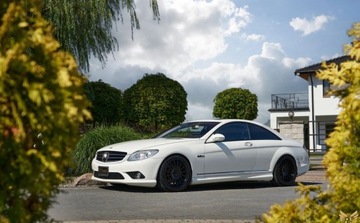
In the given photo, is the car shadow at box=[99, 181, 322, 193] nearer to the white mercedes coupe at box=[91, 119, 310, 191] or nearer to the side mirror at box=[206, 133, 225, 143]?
the white mercedes coupe at box=[91, 119, 310, 191]

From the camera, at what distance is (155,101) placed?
1104 inches

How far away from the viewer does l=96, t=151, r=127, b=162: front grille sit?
11547 mm

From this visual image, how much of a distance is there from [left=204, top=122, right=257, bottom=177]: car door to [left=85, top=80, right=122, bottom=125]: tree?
1696 cm

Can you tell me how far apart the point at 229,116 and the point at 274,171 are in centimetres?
3109

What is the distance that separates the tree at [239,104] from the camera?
43625mm

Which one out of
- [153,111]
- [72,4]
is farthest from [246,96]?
[72,4]

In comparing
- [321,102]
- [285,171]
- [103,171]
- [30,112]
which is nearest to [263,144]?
[285,171]

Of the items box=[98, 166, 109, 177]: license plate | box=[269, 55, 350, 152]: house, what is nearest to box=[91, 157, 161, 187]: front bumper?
box=[98, 166, 109, 177]: license plate

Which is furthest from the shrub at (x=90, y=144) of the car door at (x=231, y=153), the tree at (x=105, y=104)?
the tree at (x=105, y=104)

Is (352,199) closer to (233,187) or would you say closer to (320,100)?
(233,187)

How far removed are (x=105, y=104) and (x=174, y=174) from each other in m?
18.4

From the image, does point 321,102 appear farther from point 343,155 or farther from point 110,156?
→ point 343,155

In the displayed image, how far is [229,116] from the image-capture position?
44.1 m

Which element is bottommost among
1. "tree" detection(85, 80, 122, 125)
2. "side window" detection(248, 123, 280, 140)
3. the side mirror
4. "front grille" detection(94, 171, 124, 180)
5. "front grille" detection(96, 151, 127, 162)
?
"front grille" detection(94, 171, 124, 180)
